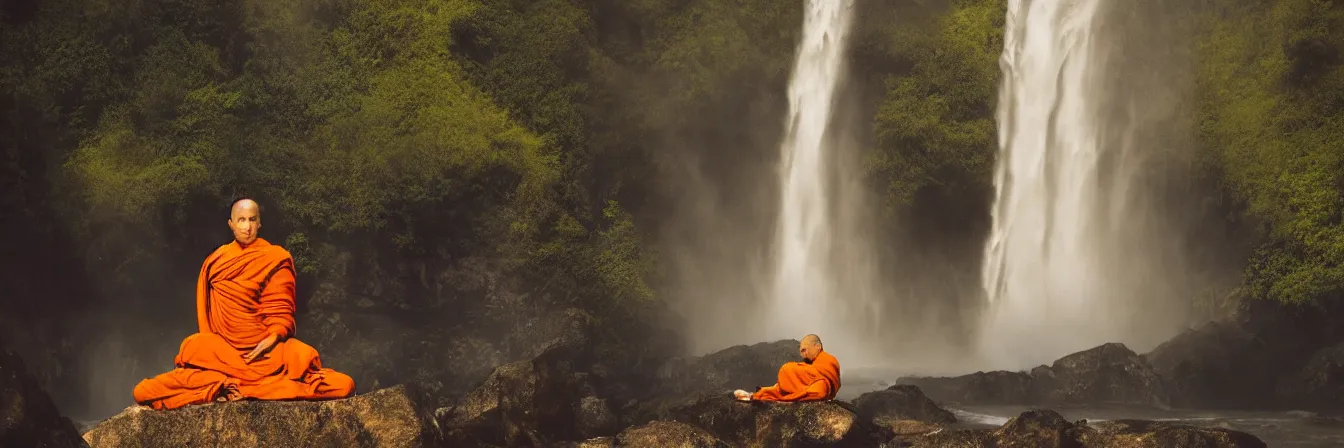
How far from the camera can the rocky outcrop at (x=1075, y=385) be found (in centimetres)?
3086

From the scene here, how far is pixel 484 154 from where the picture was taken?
34094mm

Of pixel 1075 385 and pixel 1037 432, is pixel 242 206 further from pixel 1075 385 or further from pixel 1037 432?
pixel 1075 385

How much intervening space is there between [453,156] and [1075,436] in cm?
1963

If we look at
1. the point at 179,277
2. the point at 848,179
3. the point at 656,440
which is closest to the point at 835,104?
the point at 848,179

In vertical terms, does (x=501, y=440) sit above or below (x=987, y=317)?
below

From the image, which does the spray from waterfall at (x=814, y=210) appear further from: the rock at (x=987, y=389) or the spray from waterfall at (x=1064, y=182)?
the rock at (x=987, y=389)

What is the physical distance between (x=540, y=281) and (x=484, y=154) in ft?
10.7

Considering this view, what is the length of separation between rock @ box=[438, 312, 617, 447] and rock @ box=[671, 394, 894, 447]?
4.52m

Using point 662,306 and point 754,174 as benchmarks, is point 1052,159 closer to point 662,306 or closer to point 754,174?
point 754,174

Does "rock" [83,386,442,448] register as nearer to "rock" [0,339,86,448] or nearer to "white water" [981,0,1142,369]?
"rock" [0,339,86,448]

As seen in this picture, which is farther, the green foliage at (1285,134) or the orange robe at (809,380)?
the green foliage at (1285,134)

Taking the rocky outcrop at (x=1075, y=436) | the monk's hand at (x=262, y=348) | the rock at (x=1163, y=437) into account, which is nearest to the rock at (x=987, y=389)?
the rocky outcrop at (x=1075, y=436)

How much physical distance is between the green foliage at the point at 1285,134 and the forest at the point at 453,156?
67 millimetres

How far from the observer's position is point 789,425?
15594mm
